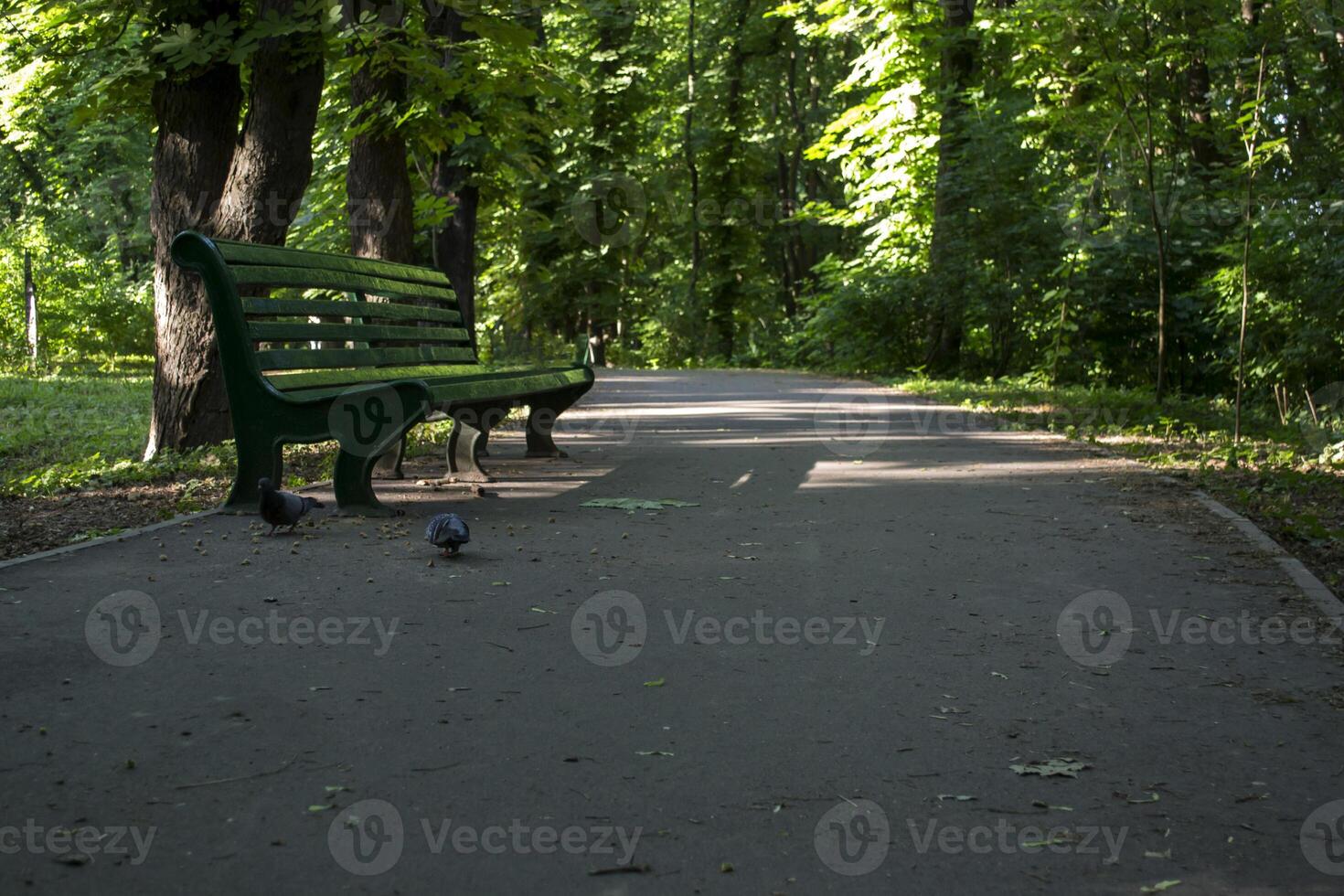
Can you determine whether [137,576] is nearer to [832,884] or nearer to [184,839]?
[184,839]

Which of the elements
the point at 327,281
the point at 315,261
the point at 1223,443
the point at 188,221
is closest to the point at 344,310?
the point at 327,281

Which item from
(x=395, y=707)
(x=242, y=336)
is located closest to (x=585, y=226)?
(x=242, y=336)

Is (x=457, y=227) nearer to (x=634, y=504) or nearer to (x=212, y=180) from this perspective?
(x=212, y=180)

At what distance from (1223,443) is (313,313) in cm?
730

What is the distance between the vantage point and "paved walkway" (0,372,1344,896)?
9.45 feet

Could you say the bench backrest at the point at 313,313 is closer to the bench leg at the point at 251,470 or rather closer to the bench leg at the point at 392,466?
the bench leg at the point at 251,470

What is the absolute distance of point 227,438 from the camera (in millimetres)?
9703

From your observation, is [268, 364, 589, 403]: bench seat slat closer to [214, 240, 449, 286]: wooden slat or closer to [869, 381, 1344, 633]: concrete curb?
[214, 240, 449, 286]: wooden slat

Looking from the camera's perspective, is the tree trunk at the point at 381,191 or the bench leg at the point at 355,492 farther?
the tree trunk at the point at 381,191

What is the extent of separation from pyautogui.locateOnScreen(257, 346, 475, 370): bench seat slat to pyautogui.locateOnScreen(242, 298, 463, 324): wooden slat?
21 centimetres

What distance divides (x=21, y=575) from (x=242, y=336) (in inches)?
70.1

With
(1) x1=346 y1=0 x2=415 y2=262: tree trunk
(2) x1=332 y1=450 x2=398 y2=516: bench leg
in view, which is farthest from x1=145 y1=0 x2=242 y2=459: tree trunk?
(2) x1=332 y1=450 x2=398 y2=516: bench leg

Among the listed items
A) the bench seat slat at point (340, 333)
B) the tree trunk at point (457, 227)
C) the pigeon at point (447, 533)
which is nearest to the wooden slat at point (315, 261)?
the bench seat slat at point (340, 333)

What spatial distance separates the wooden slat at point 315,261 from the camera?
22.8 ft
